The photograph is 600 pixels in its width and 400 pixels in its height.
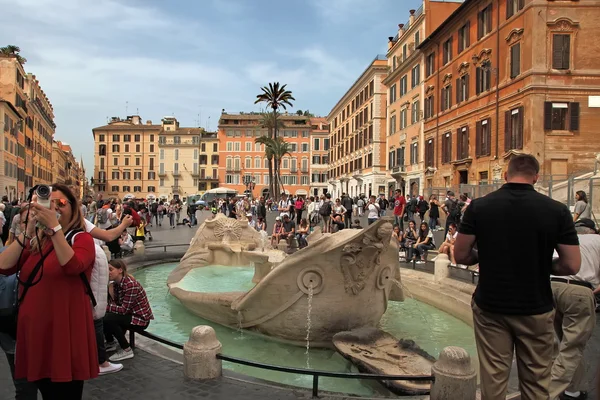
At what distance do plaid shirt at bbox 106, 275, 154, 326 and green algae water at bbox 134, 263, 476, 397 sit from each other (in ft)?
4.12

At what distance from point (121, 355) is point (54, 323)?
8.02 feet

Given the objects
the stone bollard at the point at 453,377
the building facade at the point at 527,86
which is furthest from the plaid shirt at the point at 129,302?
the building facade at the point at 527,86

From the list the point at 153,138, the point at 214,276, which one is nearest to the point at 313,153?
the point at 153,138

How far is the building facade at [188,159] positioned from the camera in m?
89.1

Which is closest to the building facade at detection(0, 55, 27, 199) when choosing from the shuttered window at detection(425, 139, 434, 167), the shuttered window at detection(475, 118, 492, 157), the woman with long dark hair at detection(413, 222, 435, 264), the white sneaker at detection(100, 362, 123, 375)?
the shuttered window at detection(425, 139, 434, 167)

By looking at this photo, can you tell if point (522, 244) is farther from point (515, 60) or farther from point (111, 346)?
point (515, 60)

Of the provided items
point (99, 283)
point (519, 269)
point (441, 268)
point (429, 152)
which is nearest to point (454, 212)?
point (441, 268)

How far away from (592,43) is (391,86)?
23.4 meters

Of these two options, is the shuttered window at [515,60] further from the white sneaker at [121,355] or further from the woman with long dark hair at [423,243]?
the white sneaker at [121,355]

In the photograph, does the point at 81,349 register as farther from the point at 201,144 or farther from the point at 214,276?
the point at 201,144

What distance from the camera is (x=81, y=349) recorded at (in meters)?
2.92

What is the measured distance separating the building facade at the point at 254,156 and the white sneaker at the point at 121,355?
79335 millimetres

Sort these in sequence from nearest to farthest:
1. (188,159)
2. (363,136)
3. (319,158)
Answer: (363,136), (319,158), (188,159)

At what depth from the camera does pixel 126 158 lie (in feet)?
304
